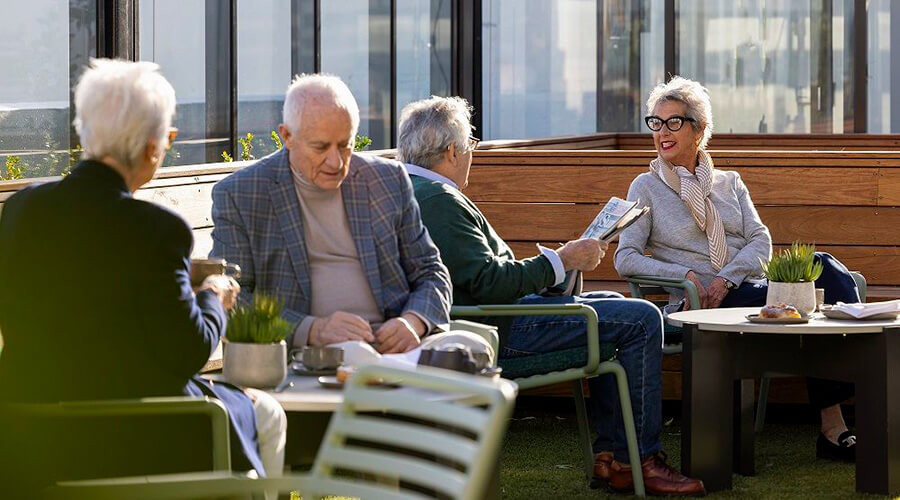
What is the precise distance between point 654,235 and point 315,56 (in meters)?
3.32

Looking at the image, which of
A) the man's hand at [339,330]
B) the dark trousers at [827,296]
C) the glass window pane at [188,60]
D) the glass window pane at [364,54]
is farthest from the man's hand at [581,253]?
the glass window pane at [364,54]

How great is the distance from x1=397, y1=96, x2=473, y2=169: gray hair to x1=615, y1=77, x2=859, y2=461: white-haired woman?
107 cm

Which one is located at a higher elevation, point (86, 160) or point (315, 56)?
point (315, 56)

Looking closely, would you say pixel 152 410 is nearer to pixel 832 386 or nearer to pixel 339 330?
pixel 339 330

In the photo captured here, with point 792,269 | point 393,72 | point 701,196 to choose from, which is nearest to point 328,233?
point 792,269

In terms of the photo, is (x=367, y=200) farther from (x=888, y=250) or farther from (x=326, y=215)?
(x=888, y=250)

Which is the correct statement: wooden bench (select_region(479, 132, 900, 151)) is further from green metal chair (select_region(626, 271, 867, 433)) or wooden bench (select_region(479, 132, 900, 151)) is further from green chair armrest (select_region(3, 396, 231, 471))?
green chair armrest (select_region(3, 396, 231, 471))

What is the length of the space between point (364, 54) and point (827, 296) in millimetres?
4329

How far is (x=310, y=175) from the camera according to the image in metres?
3.60

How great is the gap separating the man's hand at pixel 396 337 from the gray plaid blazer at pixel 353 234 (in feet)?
A: 0.46

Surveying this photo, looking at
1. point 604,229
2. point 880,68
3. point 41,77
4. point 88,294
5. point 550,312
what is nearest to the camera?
point 88,294

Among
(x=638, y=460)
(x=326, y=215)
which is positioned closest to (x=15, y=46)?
(x=326, y=215)

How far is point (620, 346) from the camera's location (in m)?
4.39

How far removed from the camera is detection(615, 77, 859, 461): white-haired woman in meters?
5.02
